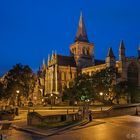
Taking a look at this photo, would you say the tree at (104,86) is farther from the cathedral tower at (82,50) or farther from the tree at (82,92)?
the cathedral tower at (82,50)

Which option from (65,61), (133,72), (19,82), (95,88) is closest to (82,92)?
(95,88)

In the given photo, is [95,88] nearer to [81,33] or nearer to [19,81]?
[19,81]

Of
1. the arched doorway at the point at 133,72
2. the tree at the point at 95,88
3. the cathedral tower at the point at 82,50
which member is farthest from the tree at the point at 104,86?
the cathedral tower at the point at 82,50

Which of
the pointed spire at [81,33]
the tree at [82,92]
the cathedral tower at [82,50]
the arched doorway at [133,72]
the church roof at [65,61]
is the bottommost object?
the tree at [82,92]

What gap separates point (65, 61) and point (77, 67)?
5.80m

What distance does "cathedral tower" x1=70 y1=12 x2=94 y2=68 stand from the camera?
13501 centimetres

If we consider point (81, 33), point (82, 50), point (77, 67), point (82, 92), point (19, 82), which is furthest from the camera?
point (81, 33)

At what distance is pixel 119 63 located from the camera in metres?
103

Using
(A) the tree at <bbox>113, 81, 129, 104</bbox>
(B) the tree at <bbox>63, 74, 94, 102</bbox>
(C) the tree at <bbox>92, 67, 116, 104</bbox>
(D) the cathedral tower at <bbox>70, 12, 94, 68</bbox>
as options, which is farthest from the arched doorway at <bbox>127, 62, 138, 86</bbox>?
(D) the cathedral tower at <bbox>70, 12, 94, 68</bbox>

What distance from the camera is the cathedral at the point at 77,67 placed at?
10469 cm

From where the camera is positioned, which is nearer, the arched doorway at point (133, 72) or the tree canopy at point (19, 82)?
the tree canopy at point (19, 82)

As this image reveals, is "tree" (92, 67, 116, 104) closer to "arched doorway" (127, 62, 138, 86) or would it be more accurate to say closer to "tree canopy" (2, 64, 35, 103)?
"tree canopy" (2, 64, 35, 103)

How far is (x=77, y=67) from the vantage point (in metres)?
132

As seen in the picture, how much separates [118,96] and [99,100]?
4887 millimetres
